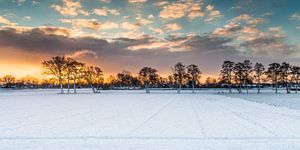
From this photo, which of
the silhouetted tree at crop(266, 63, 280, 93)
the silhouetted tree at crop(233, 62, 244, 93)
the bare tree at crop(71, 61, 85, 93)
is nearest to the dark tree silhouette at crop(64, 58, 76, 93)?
the bare tree at crop(71, 61, 85, 93)

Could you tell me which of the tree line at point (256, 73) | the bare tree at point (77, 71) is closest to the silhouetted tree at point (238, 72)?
the tree line at point (256, 73)

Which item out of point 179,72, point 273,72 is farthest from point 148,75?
point 273,72

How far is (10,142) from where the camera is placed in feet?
32.0

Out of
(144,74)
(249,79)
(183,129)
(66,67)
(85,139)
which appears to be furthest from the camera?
(144,74)

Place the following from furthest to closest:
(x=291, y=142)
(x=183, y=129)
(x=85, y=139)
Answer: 1. (x=183, y=129)
2. (x=85, y=139)
3. (x=291, y=142)

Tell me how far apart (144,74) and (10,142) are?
112545 millimetres

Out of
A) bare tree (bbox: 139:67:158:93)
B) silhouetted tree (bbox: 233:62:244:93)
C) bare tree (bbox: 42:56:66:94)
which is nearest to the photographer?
bare tree (bbox: 42:56:66:94)

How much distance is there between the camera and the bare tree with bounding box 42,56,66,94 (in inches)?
3444

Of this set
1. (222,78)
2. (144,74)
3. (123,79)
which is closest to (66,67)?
(144,74)

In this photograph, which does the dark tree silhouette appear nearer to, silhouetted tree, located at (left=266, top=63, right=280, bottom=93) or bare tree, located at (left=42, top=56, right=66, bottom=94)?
bare tree, located at (left=42, top=56, right=66, bottom=94)

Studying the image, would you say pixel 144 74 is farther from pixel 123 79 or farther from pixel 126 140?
pixel 126 140

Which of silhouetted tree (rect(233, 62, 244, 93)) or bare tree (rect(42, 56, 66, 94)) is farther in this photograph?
silhouetted tree (rect(233, 62, 244, 93))

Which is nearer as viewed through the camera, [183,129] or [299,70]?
[183,129]

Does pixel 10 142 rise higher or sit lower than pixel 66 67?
lower
